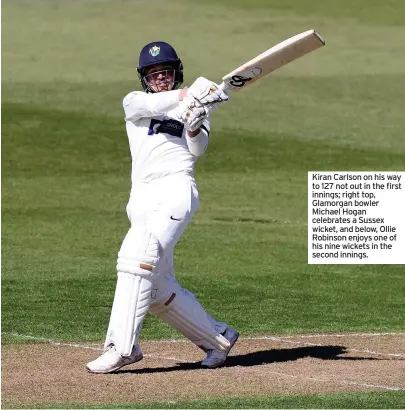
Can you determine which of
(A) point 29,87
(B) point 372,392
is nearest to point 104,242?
(B) point 372,392

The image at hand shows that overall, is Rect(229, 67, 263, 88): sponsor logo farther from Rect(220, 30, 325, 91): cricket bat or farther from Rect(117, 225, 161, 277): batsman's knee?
Rect(117, 225, 161, 277): batsman's knee

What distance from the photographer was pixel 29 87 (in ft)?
98.3

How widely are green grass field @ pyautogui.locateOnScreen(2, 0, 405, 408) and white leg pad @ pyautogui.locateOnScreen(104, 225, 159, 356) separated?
1.23 metres

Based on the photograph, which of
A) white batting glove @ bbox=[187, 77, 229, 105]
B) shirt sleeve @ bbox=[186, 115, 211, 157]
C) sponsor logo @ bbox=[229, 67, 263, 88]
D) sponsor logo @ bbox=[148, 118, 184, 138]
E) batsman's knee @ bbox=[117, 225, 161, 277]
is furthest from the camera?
sponsor logo @ bbox=[148, 118, 184, 138]

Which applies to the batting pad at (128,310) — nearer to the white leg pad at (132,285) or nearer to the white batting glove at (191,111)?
the white leg pad at (132,285)

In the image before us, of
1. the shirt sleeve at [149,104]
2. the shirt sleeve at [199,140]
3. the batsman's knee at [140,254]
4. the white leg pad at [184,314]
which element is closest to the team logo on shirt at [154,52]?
the shirt sleeve at [149,104]

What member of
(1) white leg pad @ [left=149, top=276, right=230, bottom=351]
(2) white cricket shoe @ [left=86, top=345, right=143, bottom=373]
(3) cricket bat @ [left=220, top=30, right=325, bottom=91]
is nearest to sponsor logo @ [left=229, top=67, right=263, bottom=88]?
(3) cricket bat @ [left=220, top=30, right=325, bottom=91]

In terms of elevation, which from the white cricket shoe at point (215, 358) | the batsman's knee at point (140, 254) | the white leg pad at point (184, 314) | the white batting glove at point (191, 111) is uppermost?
the white batting glove at point (191, 111)

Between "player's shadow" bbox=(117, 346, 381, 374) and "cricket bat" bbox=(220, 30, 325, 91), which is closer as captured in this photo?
"cricket bat" bbox=(220, 30, 325, 91)

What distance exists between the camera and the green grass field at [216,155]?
1212 cm

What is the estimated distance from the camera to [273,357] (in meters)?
9.38

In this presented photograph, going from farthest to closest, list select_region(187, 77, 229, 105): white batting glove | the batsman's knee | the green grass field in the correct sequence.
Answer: the green grass field, the batsman's knee, select_region(187, 77, 229, 105): white batting glove

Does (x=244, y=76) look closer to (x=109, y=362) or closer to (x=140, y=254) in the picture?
(x=140, y=254)

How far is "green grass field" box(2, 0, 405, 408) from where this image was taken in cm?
1212
